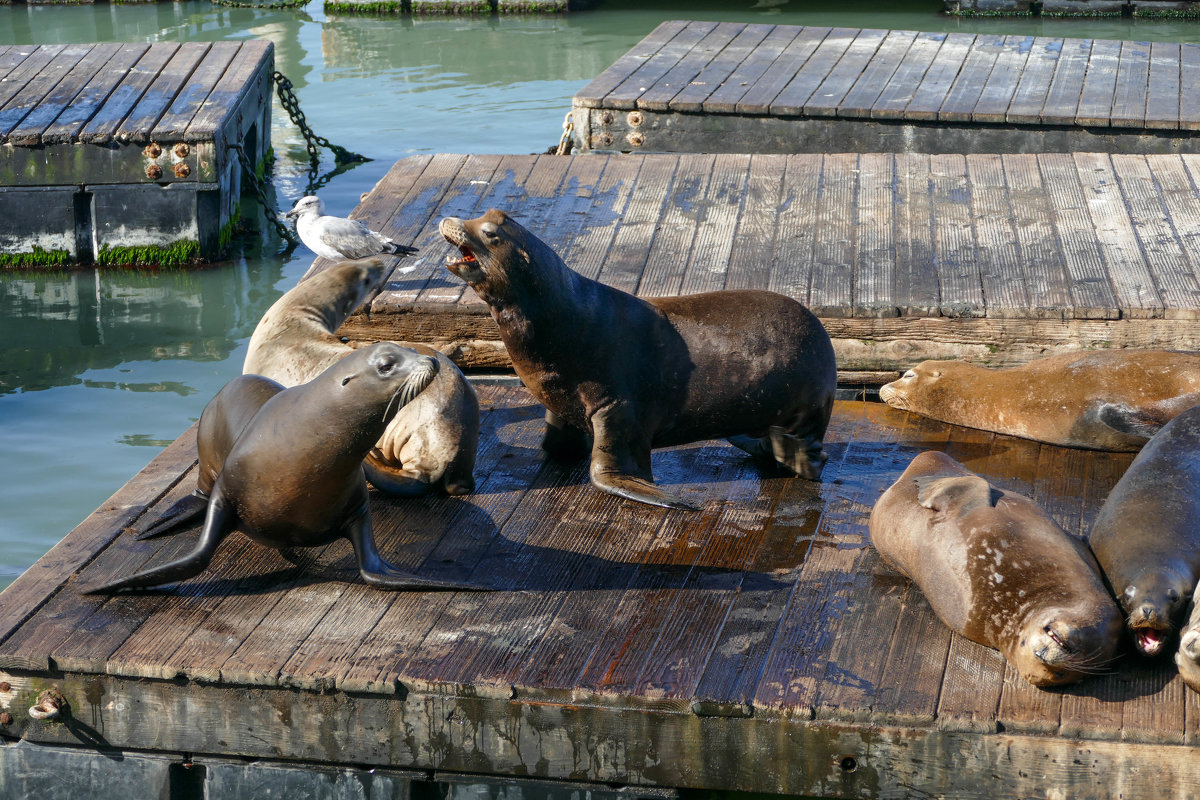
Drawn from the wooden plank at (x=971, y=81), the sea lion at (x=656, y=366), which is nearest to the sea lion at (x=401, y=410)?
the sea lion at (x=656, y=366)

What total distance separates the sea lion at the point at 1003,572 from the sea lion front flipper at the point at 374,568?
45.5 inches

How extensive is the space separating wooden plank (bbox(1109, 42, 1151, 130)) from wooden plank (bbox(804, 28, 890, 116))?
1644 mm

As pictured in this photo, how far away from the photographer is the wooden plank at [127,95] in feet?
25.6

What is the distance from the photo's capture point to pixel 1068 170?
6.64 meters

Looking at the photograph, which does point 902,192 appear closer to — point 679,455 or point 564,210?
point 564,210

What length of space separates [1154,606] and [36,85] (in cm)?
792

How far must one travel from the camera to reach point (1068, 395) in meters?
4.50

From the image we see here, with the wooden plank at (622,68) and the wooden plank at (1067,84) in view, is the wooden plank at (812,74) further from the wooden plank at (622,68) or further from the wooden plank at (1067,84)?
the wooden plank at (1067,84)

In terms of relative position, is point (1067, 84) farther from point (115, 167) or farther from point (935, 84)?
point (115, 167)

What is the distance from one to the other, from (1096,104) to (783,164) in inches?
97.1

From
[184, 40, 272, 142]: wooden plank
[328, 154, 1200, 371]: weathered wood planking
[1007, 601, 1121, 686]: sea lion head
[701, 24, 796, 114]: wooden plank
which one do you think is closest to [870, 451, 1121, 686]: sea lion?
[1007, 601, 1121, 686]: sea lion head

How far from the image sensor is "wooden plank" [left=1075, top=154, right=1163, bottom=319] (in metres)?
4.95

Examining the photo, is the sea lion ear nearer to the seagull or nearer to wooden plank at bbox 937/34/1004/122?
the seagull

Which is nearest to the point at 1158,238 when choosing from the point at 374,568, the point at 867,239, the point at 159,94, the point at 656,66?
the point at 867,239
